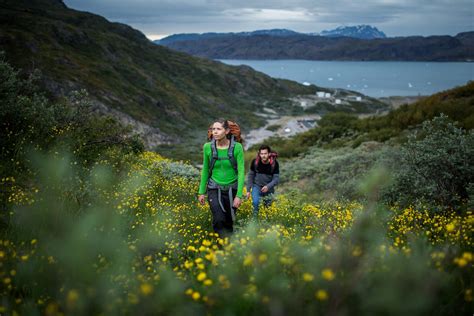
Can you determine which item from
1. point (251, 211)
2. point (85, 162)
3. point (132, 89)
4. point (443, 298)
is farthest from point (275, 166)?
point (132, 89)

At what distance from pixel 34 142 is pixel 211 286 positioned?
671cm

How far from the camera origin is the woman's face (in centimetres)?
529

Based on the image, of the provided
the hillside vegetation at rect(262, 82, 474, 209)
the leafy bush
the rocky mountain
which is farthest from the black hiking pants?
the rocky mountain

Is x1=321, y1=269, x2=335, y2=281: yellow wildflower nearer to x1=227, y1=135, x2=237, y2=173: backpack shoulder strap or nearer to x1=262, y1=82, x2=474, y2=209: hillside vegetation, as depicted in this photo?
x1=262, y1=82, x2=474, y2=209: hillside vegetation

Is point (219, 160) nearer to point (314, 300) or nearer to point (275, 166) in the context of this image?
point (275, 166)

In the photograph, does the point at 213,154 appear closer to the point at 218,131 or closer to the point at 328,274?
the point at 218,131

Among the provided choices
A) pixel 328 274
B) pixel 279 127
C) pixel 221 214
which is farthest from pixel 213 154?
pixel 279 127

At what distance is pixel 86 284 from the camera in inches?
104

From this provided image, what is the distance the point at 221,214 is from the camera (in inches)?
213

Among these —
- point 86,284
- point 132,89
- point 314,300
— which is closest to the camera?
point 314,300

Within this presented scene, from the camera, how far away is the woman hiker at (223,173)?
540cm

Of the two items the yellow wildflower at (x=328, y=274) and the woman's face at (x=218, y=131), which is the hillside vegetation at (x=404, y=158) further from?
the woman's face at (x=218, y=131)

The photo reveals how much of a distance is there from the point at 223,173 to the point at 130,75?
80.2 metres

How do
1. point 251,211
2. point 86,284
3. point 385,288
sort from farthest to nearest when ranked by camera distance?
point 251,211
point 86,284
point 385,288
